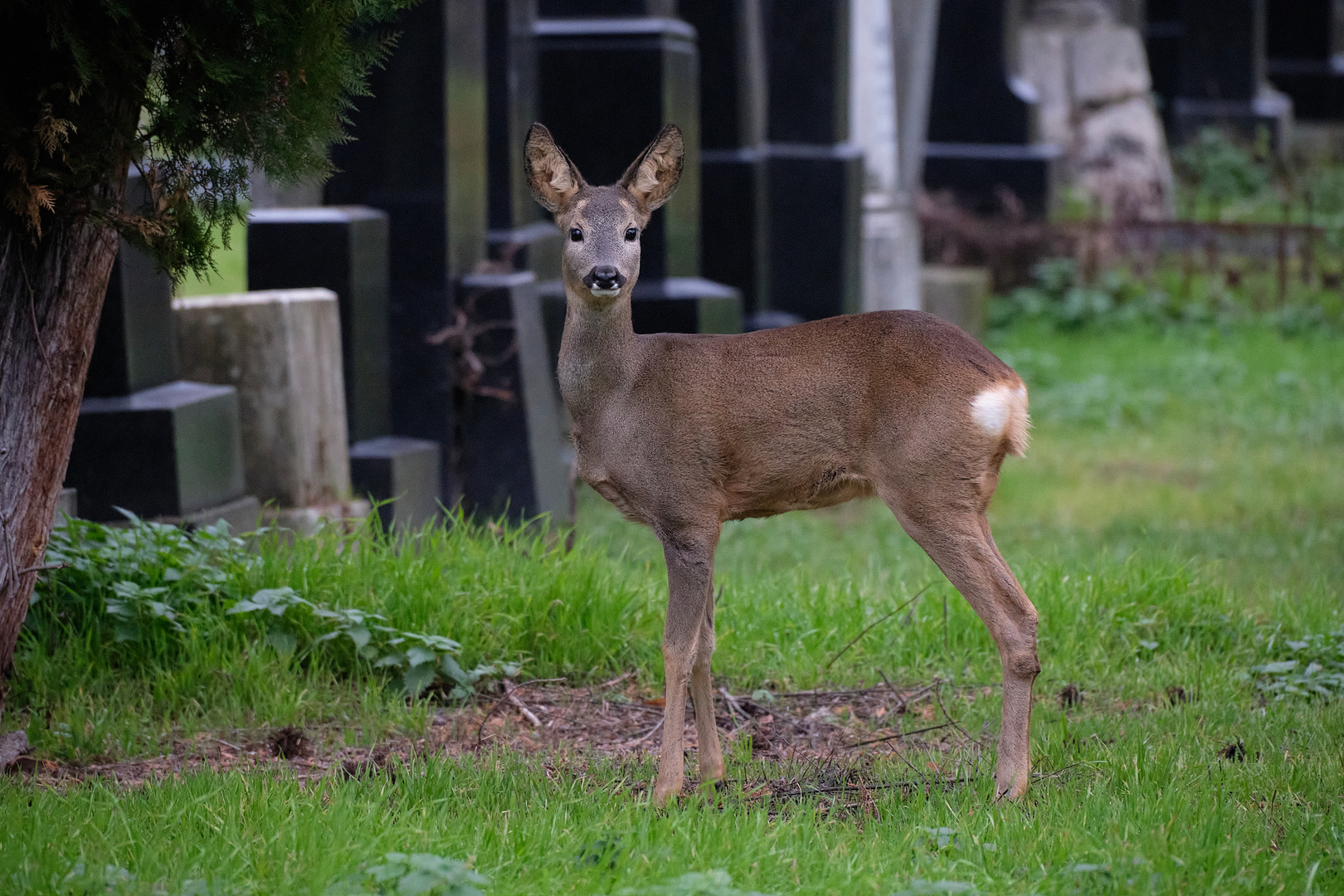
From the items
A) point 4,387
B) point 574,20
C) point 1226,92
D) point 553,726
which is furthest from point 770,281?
point 1226,92

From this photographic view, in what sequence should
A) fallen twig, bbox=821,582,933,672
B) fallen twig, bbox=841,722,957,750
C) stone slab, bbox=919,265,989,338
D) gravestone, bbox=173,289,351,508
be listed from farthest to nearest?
stone slab, bbox=919,265,989,338
gravestone, bbox=173,289,351,508
fallen twig, bbox=821,582,933,672
fallen twig, bbox=841,722,957,750

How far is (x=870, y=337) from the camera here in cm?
436

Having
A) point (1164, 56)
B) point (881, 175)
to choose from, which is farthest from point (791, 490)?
point (1164, 56)

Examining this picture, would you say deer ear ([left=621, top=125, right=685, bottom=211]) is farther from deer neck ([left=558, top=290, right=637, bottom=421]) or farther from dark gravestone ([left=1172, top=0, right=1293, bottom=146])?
dark gravestone ([left=1172, top=0, right=1293, bottom=146])

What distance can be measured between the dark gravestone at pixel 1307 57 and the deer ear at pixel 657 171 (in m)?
22.1

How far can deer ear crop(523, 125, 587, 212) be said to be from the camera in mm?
4344

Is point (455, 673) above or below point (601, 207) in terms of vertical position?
below

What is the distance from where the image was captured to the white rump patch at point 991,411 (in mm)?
4234

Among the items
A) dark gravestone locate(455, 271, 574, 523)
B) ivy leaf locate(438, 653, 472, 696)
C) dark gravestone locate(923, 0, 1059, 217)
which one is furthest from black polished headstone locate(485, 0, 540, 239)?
dark gravestone locate(923, 0, 1059, 217)

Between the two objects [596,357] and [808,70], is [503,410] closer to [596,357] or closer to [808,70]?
[596,357]

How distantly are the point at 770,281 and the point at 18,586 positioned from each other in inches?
303

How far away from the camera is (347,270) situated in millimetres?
7184

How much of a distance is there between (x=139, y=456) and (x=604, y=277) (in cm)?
269

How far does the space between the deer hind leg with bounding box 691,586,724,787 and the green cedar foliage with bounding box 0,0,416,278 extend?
5.78 feet
